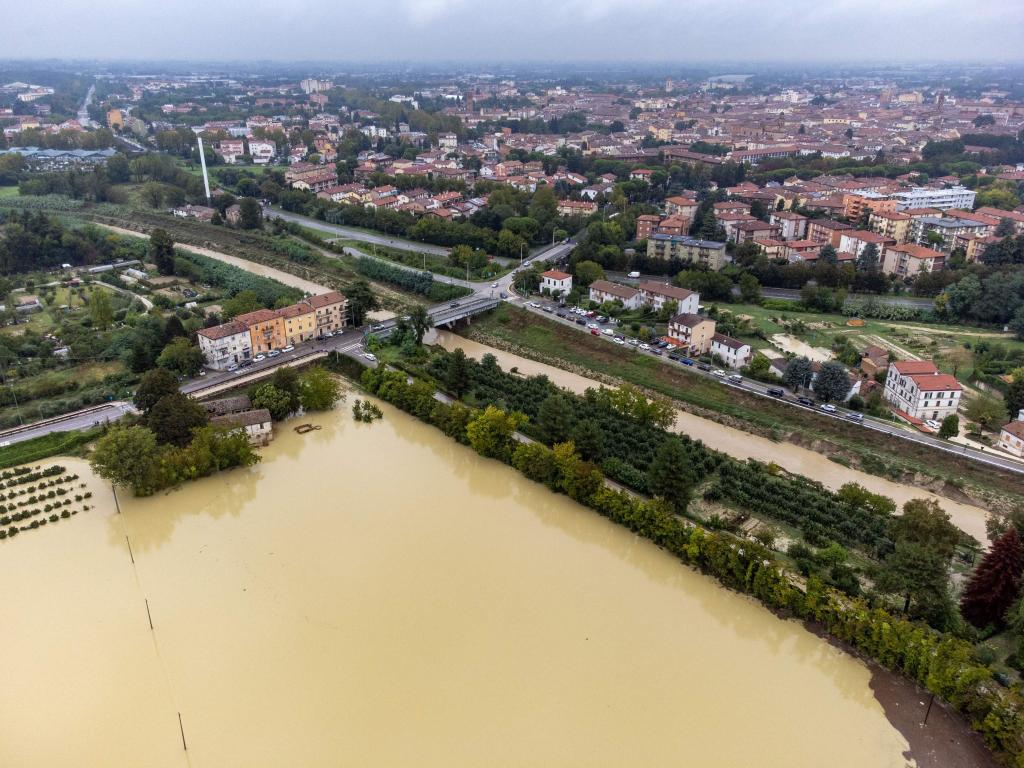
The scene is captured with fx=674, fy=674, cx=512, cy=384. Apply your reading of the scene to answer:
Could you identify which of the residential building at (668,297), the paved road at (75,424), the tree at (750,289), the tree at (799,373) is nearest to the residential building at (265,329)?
the paved road at (75,424)

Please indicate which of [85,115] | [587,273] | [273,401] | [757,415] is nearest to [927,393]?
[757,415]

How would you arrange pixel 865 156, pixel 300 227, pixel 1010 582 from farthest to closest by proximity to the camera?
pixel 865 156 → pixel 300 227 → pixel 1010 582

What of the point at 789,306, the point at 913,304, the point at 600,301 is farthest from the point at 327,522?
the point at 913,304

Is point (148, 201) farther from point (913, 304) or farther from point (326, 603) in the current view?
point (913, 304)

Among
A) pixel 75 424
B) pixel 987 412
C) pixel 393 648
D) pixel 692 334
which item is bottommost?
pixel 393 648

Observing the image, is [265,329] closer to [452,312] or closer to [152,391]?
[152,391]

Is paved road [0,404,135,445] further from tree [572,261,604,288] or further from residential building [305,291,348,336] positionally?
tree [572,261,604,288]
